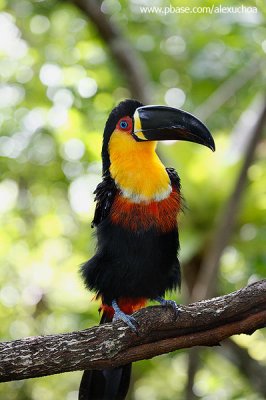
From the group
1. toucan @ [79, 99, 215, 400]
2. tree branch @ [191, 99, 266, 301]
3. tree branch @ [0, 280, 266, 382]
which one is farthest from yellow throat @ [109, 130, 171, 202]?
tree branch @ [191, 99, 266, 301]

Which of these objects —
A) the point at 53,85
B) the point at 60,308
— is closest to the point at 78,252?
the point at 60,308

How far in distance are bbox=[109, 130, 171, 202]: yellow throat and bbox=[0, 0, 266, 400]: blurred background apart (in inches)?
47.5

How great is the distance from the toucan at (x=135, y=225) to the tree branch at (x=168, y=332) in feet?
1.87

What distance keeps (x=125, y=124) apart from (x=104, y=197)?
0.60 m

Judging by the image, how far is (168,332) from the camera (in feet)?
12.4

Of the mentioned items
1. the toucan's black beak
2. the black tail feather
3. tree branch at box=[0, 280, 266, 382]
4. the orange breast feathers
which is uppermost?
the toucan's black beak

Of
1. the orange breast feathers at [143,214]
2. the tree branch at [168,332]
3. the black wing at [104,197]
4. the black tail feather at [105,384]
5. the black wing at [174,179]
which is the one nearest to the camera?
the tree branch at [168,332]

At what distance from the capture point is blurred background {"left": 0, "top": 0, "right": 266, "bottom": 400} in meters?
6.62

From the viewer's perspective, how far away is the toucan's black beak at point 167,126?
4.54 metres

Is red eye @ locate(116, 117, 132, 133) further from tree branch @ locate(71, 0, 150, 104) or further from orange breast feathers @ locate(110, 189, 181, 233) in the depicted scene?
tree branch @ locate(71, 0, 150, 104)

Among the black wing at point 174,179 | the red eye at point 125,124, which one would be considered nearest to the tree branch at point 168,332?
the black wing at point 174,179

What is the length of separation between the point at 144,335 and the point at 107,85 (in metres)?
4.38

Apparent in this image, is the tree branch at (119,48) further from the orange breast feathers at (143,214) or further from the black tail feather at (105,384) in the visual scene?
the black tail feather at (105,384)

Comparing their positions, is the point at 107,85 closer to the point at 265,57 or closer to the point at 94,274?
the point at 265,57
